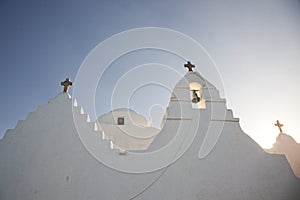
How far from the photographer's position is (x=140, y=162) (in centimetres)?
708

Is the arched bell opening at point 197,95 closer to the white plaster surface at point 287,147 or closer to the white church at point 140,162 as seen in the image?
the white church at point 140,162

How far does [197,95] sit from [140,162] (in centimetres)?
458

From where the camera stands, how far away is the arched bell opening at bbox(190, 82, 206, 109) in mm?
9195

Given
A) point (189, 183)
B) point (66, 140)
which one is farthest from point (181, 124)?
point (66, 140)

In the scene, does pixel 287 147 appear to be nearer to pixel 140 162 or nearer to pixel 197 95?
pixel 197 95

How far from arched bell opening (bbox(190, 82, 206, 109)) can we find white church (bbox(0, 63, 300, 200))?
0.78m

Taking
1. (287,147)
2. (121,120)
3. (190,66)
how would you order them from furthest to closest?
(121,120) < (287,147) < (190,66)

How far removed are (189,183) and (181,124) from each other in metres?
2.36

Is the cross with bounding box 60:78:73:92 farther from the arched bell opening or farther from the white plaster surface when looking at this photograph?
the white plaster surface

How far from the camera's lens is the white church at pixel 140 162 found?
6559 mm

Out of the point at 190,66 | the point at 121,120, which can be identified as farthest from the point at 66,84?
the point at 121,120

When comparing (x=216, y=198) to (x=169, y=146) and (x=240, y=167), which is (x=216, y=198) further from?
(x=169, y=146)

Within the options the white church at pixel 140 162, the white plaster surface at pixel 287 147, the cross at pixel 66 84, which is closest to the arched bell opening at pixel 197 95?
the white church at pixel 140 162

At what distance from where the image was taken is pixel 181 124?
799cm
